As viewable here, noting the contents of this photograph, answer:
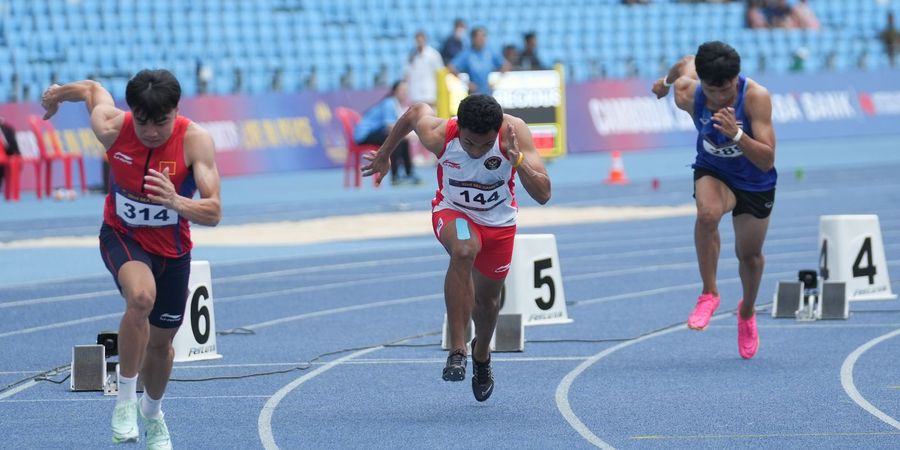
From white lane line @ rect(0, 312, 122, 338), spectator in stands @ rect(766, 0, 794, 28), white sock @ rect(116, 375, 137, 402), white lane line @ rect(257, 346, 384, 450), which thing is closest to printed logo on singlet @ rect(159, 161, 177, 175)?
white sock @ rect(116, 375, 137, 402)

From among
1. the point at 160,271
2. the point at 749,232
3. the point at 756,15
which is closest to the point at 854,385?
the point at 749,232

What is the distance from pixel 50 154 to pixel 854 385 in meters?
15.1

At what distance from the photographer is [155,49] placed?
83.5 ft

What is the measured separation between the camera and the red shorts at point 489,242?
772 centimetres

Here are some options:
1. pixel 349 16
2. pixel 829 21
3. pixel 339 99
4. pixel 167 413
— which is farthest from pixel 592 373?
pixel 829 21

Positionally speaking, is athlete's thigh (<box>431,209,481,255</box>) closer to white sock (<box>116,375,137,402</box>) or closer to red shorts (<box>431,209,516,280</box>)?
red shorts (<box>431,209,516,280</box>)

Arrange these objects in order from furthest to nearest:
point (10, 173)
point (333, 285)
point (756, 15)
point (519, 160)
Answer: point (756, 15) → point (10, 173) → point (333, 285) → point (519, 160)

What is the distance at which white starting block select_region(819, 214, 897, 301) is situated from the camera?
36.9 feet

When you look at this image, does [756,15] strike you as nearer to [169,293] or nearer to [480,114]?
[480,114]

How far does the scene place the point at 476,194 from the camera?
25.1 ft

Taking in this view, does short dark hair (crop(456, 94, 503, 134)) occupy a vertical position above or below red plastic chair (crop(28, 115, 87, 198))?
above

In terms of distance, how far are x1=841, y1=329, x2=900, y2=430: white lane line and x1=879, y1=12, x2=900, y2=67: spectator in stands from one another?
83.0 feet

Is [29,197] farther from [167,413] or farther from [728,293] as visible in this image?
[167,413]

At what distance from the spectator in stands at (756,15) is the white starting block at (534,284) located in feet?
82.7
